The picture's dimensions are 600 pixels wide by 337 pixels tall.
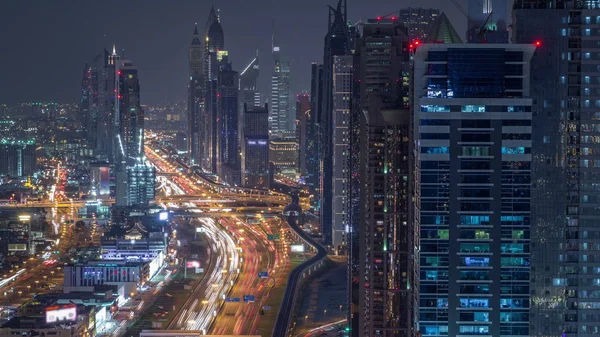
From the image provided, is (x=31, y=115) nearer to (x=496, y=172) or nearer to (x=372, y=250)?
(x=372, y=250)

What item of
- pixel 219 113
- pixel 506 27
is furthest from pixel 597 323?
pixel 219 113

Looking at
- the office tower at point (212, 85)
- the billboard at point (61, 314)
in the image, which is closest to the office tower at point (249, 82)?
the office tower at point (212, 85)

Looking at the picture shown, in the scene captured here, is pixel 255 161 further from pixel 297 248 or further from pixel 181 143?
pixel 181 143

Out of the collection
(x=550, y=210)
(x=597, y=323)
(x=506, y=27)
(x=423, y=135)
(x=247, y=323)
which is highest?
(x=506, y=27)

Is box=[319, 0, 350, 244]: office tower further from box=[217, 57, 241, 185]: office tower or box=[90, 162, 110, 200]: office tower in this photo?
box=[217, 57, 241, 185]: office tower

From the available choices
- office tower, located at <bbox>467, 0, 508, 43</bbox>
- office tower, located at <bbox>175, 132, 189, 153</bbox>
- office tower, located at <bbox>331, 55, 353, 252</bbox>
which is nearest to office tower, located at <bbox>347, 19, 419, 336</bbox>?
office tower, located at <bbox>467, 0, 508, 43</bbox>

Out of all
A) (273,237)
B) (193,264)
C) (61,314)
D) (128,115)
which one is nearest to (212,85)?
(128,115)
